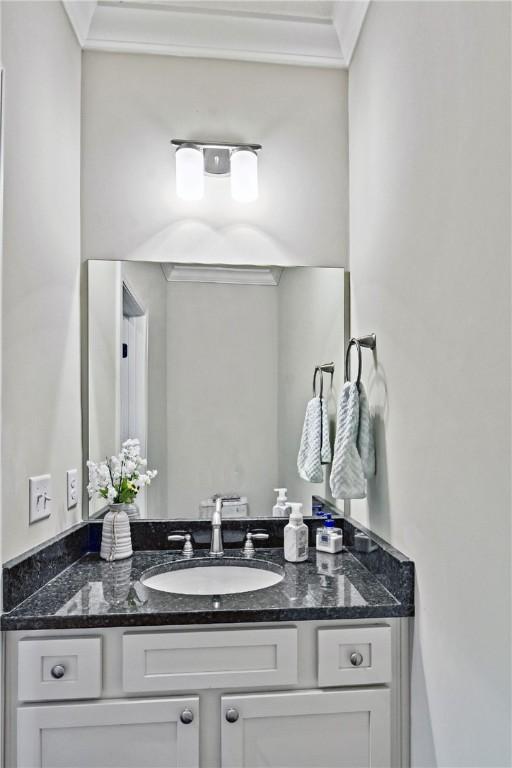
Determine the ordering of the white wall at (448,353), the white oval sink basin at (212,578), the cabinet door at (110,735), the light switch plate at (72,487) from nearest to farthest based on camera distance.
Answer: the white wall at (448,353) → the cabinet door at (110,735) → the white oval sink basin at (212,578) → the light switch plate at (72,487)

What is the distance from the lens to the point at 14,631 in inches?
51.9

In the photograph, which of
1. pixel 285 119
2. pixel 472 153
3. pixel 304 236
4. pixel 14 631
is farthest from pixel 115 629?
pixel 285 119

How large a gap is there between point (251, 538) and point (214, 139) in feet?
4.48

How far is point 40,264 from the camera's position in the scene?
5.20 ft

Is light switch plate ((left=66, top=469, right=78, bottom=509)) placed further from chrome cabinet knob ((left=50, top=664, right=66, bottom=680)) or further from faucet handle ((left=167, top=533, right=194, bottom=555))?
chrome cabinet knob ((left=50, top=664, right=66, bottom=680))

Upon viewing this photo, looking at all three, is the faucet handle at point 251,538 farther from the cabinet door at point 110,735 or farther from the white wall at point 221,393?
the cabinet door at point 110,735

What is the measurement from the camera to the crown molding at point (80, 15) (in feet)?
5.90

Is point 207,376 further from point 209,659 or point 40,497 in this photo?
point 209,659

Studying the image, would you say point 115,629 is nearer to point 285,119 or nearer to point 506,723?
point 506,723

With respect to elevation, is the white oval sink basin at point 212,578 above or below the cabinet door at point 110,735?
above

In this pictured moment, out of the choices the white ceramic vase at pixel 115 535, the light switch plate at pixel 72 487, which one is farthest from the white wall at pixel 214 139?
the white ceramic vase at pixel 115 535

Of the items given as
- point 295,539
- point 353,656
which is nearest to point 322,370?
point 295,539

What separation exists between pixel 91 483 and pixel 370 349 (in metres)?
0.97

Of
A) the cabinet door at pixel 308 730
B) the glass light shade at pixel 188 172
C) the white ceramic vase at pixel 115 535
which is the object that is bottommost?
the cabinet door at pixel 308 730
